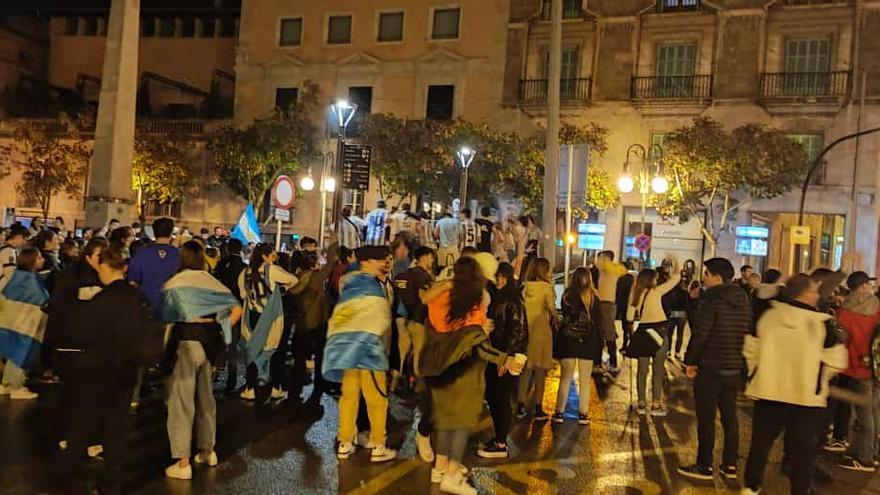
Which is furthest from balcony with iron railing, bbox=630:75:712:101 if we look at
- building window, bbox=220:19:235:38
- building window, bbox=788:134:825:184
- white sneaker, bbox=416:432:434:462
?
white sneaker, bbox=416:432:434:462

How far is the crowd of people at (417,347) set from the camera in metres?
5.62

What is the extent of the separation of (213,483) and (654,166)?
26.5 metres

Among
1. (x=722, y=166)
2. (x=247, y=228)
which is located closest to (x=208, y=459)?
(x=247, y=228)

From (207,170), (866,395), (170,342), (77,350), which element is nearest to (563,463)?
(866,395)

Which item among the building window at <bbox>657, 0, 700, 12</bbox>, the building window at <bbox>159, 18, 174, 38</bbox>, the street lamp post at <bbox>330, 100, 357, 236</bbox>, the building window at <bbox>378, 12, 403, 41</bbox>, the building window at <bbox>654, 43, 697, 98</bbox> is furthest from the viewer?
the building window at <bbox>159, 18, 174, 38</bbox>

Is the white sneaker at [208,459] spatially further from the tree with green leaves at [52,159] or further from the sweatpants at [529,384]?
the tree with green leaves at [52,159]

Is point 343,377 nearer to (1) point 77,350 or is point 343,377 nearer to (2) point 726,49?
(1) point 77,350

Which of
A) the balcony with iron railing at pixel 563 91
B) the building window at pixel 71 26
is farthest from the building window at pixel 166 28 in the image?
the balcony with iron railing at pixel 563 91

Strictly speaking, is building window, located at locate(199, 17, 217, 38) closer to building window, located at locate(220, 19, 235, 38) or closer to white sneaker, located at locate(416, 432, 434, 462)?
building window, located at locate(220, 19, 235, 38)

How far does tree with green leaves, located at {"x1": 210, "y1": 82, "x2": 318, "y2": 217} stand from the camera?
33.5 metres

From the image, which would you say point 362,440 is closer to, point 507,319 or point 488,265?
point 507,319

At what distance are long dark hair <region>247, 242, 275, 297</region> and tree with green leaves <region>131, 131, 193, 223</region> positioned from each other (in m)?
27.7

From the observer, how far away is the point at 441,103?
3456 centimetres

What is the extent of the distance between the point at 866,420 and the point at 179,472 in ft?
21.0
